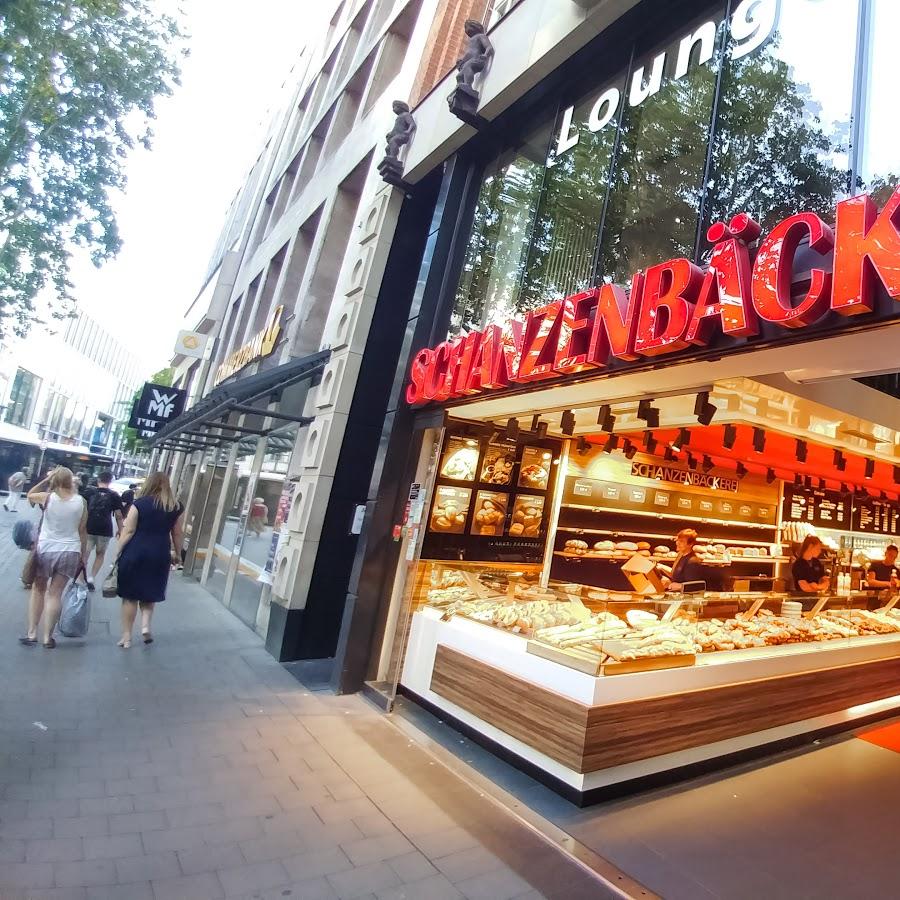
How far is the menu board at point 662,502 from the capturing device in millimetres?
7965

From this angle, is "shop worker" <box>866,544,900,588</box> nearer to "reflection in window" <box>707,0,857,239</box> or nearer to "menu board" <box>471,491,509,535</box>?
"menu board" <box>471,491,509,535</box>

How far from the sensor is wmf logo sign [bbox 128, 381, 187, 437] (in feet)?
46.6

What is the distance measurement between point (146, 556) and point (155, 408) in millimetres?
9493

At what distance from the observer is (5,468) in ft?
86.1

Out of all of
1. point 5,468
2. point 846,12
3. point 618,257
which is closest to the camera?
point 846,12

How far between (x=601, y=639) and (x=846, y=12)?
4773 mm

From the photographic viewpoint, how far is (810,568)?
865 centimetres

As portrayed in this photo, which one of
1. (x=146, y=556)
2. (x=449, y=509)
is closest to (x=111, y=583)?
(x=146, y=556)

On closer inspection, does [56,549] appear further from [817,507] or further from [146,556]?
[817,507]

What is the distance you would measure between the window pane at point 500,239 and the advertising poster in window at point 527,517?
7.88 ft

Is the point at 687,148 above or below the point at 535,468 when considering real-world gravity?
above

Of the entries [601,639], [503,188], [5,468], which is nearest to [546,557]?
[601,639]

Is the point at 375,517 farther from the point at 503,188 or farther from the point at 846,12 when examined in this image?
the point at 846,12

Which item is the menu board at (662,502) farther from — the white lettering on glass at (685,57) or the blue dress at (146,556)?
the blue dress at (146,556)
